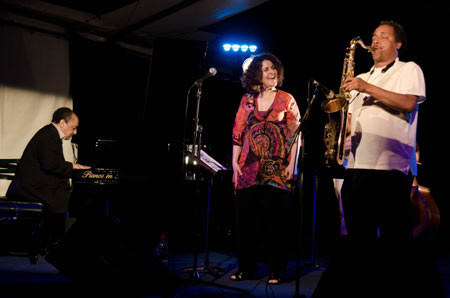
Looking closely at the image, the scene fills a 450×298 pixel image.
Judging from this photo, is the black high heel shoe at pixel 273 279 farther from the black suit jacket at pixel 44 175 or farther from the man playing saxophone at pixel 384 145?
the black suit jacket at pixel 44 175

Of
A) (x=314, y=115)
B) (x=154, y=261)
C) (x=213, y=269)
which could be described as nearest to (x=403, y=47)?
(x=154, y=261)

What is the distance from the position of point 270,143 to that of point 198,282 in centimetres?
132

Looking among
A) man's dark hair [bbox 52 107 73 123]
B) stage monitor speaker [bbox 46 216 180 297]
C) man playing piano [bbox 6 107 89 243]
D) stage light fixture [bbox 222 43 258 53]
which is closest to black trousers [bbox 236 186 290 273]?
stage monitor speaker [bbox 46 216 180 297]

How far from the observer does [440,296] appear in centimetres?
178

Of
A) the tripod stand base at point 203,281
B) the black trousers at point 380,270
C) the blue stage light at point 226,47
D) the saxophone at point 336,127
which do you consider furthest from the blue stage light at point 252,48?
the black trousers at point 380,270

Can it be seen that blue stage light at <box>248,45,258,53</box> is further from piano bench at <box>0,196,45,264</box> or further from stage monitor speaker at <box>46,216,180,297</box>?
stage monitor speaker at <box>46,216,180,297</box>

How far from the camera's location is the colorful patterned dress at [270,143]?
373 centimetres

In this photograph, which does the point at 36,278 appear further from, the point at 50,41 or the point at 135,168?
the point at 50,41

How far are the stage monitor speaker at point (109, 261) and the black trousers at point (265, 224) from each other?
1.19m

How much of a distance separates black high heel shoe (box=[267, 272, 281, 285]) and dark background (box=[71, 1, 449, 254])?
162cm

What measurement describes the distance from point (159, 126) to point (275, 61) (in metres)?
2.35

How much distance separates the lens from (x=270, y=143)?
3754mm

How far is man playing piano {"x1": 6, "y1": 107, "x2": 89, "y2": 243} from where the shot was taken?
206 inches

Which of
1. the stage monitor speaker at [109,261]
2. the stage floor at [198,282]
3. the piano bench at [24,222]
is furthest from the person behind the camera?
the piano bench at [24,222]
